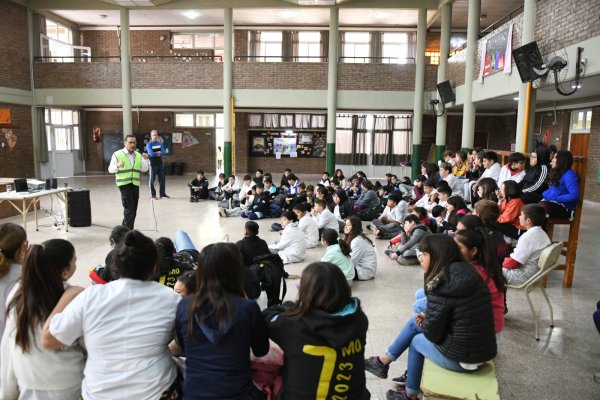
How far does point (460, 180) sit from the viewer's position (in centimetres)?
924

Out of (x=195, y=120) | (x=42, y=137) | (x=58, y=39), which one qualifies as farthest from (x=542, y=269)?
(x=58, y=39)

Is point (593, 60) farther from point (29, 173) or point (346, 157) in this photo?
point (29, 173)

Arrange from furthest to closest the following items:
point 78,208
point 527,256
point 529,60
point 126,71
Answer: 1. point 126,71
2. point 78,208
3. point 529,60
4. point 527,256

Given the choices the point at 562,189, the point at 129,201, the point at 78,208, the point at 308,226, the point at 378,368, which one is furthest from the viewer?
the point at 78,208

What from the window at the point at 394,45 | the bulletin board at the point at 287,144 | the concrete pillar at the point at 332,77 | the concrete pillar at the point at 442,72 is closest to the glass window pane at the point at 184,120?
the bulletin board at the point at 287,144

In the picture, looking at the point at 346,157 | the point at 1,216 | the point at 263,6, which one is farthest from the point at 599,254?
the point at 346,157

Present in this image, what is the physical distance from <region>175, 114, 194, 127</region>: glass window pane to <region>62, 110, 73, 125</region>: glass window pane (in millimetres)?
4274

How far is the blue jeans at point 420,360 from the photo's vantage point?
9.34ft

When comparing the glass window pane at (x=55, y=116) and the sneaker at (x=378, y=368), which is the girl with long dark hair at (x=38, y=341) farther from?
the glass window pane at (x=55, y=116)

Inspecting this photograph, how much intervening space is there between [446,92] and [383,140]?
6.24 meters

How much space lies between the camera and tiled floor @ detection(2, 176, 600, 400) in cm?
361

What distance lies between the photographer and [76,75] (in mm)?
16344

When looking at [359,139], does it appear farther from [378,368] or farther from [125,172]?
[378,368]

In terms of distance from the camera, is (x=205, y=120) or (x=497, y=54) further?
(x=205, y=120)
